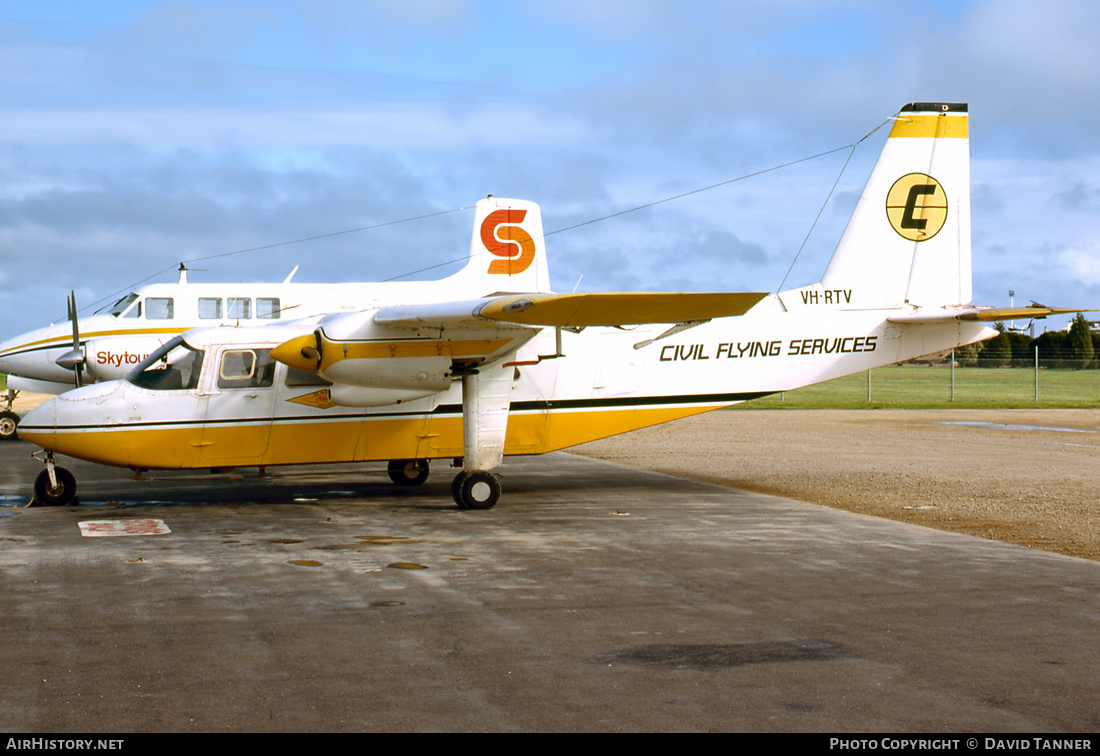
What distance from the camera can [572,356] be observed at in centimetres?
1488

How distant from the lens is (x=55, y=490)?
13.3 metres

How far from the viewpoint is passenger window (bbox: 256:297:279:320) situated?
2144cm

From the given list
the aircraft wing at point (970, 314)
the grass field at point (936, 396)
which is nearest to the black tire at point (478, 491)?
the aircraft wing at point (970, 314)

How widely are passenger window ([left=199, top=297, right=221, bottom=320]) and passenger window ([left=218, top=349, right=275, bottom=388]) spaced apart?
8.38 meters

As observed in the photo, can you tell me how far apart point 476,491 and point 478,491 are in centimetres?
3

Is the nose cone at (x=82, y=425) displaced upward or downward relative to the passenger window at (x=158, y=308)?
downward

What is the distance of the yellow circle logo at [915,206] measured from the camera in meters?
16.5

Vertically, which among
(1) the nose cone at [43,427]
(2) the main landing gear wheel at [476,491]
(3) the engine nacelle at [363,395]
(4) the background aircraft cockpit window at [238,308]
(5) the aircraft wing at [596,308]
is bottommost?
(2) the main landing gear wheel at [476,491]

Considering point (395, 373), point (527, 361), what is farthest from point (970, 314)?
point (395, 373)

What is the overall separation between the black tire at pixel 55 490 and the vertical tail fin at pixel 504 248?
39.9 feet

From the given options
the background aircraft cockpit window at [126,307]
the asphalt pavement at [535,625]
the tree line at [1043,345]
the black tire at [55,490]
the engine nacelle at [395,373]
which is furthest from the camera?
the tree line at [1043,345]

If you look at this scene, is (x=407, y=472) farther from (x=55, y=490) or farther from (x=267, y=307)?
(x=267, y=307)

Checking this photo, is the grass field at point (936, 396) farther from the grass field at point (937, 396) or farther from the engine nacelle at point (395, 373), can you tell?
the engine nacelle at point (395, 373)
